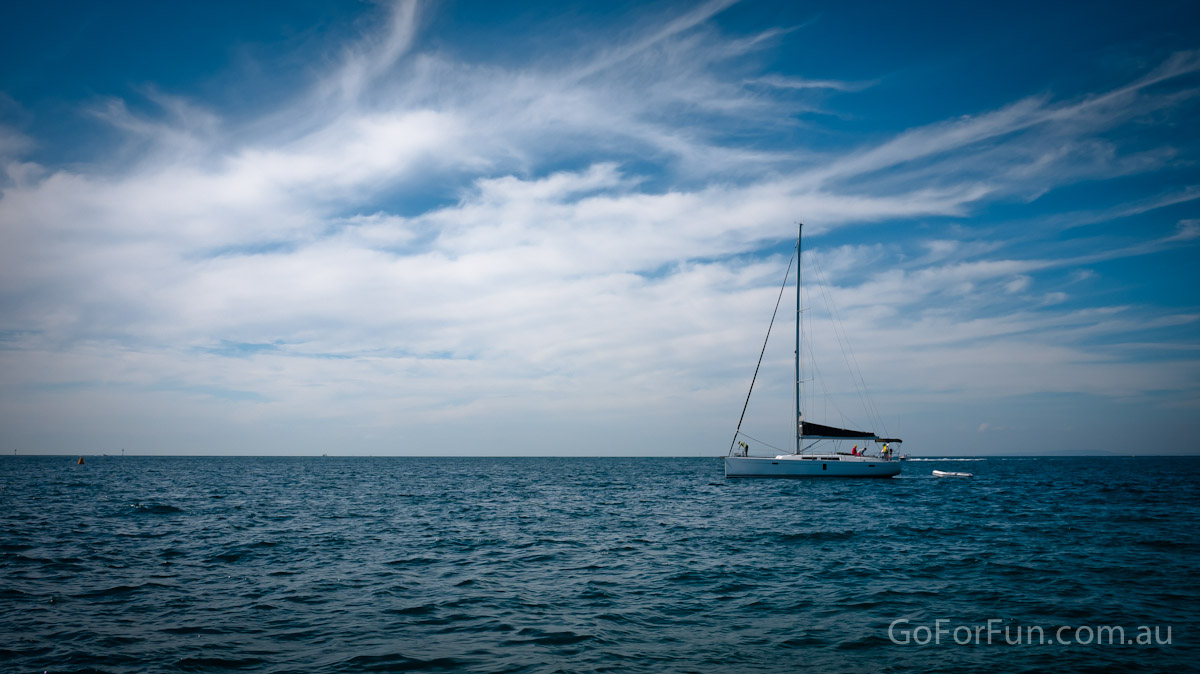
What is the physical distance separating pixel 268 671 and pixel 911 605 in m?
13.9

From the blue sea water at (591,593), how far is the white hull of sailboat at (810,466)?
74.2 ft

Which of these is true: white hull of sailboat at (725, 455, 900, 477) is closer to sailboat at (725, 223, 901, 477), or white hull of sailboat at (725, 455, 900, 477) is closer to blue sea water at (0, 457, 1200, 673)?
sailboat at (725, 223, 901, 477)

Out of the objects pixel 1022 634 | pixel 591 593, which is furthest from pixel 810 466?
pixel 591 593

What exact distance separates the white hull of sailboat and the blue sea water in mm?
22628

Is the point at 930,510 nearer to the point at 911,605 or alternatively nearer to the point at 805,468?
the point at 805,468

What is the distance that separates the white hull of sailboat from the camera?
54.7 metres

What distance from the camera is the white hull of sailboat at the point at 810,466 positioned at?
54656mm

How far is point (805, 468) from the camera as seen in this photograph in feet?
179

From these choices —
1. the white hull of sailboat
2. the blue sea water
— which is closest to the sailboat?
the white hull of sailboat

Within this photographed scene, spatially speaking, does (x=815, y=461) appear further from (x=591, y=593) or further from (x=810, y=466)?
(x=591, y=593)

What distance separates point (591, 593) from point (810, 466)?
43268 mm

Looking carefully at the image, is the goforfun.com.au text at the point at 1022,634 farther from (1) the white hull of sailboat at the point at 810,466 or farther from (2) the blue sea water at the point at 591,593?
(1) the white hull of sailboat at the point at 810,466

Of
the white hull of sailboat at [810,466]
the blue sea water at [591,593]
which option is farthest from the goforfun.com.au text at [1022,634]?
the white hull of sailboat at [810,466]

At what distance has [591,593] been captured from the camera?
15.9 m
